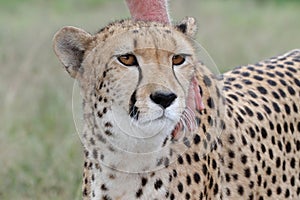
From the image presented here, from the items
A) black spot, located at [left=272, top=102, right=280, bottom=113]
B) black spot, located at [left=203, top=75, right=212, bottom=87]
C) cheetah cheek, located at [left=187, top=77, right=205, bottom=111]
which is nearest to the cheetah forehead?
cheetah cheek, located at [left=187, top=77, right=205, bottom=111]

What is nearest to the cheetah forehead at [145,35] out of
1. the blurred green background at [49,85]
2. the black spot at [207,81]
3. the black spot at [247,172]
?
the black spot at [207,81]

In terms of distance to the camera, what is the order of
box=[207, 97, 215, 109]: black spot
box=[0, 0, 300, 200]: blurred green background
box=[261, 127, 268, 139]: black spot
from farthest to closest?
Answer: box=[0, 0, 300, 200]: blurred green background
box=[261, 127, 268, 139]: black spot
box=[207, 97, 215, 109]: black spot

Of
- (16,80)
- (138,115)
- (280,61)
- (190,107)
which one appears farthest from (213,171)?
(16,80)

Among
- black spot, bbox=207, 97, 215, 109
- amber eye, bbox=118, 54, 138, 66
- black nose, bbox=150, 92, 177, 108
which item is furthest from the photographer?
black spot, bbox=207, 97, 215, 109

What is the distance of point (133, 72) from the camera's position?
7.96ft

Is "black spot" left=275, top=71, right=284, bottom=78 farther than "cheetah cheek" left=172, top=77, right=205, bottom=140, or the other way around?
"black spot" left=275, top=71, right=284, bottom=78

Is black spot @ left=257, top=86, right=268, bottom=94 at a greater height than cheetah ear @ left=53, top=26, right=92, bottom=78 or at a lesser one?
lesser

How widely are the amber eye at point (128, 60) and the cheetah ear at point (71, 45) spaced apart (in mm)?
181

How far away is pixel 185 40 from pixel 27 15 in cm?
780

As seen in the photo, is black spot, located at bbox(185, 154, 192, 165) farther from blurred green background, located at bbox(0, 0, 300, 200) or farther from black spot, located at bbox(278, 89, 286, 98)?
blurred green background, located at bbox(0, 0, 300, 200)

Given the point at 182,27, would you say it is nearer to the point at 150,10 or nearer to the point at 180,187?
the point at 150,10

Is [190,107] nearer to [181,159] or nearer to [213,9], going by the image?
[181,159]

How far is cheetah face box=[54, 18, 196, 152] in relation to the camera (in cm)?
238

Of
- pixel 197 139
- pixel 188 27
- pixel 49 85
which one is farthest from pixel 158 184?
pixel 49 85
